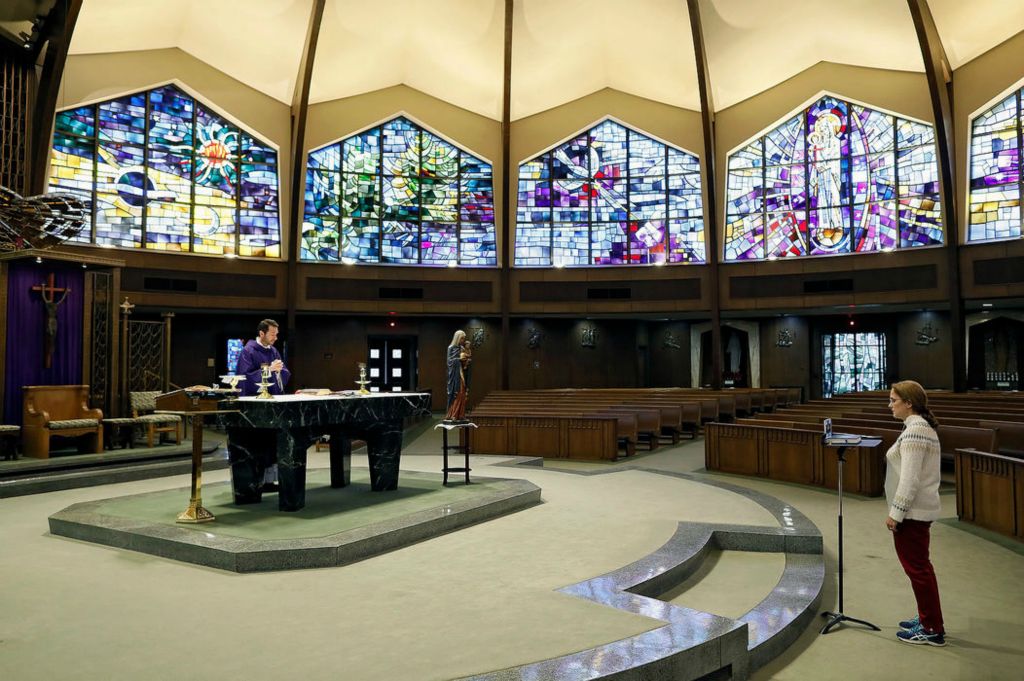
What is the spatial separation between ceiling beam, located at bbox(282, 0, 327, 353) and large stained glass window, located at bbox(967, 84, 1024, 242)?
13.6m

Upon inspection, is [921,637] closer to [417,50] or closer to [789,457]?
[789,457]

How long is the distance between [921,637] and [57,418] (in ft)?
28.5

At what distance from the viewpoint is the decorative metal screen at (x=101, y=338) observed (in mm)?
8680

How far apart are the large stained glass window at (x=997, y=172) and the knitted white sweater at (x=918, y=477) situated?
13.5 m

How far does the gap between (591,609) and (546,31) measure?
47.0ft

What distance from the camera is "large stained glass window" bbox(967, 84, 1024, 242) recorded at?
13711 millimetres

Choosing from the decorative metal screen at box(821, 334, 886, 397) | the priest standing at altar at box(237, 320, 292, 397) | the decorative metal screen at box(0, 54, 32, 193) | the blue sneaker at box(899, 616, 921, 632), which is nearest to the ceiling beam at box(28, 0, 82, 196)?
the decorative metal screen at box(0, 54, 32, 193)

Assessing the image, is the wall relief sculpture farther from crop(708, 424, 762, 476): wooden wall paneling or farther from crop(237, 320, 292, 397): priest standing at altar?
crop(237, 320, 292, 397): priest standing at altar

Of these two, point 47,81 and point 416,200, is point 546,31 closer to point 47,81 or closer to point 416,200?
point 416,200

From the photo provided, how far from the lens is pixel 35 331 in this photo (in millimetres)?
8203

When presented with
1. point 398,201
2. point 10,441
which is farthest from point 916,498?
point 398,201

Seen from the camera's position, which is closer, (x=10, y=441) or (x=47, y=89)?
(x=10, y=441)

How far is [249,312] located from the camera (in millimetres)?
16062

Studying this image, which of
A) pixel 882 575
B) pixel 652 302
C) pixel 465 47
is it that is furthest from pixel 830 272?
pixel 882 575
